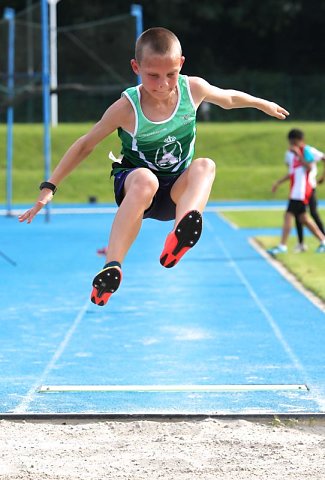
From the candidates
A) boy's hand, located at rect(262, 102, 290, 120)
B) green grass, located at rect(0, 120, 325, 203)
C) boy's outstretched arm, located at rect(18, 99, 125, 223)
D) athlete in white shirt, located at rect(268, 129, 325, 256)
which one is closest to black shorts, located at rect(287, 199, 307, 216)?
athlete in white shirt, located at rect(268, 129, 325, 256)

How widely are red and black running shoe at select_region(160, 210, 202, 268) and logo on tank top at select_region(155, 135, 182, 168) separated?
20.8 inches

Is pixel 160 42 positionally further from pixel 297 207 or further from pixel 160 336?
pixel 297 207

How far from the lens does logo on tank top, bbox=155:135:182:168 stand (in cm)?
601

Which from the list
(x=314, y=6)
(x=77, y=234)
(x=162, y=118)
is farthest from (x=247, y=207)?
(x=314, y=6)

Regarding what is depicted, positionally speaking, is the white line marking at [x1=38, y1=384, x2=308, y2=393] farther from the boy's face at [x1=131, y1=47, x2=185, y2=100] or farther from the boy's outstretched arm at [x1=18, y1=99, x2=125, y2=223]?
the boy's face at [x1=131, y1=47, x2=185, y2=100]

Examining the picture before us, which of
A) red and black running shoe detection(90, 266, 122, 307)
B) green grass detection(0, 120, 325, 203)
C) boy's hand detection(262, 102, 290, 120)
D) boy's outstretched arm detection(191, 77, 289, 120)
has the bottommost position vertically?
green grass detection(0, 120, 325, 203)

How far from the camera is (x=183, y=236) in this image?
5617mm

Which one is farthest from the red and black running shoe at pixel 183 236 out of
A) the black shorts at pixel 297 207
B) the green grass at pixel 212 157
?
the green grass at pixel 212 157

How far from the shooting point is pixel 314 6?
54188 mm

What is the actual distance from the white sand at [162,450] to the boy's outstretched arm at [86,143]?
133cm

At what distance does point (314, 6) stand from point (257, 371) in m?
48.5

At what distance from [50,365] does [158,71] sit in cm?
342

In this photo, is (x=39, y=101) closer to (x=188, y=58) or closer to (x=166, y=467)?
(x=188, y=58)

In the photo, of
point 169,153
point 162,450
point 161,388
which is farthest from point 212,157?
point 162,450
